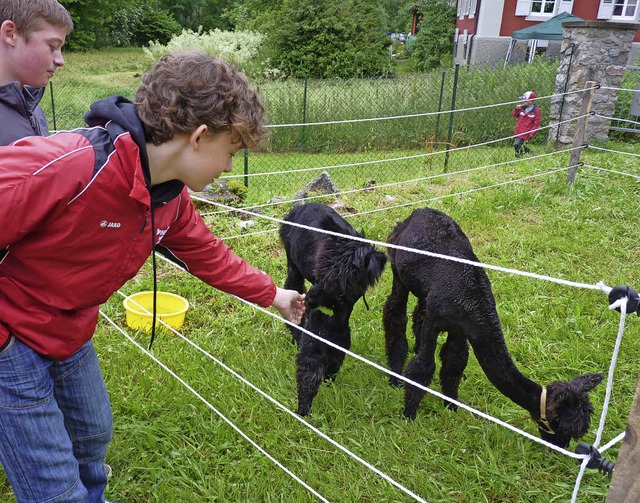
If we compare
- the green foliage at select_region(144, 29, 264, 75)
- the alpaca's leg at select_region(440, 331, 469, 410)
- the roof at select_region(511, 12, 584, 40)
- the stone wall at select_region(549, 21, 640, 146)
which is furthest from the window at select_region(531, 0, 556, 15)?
the alpaca's leg at select_region(440, 331, 469, 410)

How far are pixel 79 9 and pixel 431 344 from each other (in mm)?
36798

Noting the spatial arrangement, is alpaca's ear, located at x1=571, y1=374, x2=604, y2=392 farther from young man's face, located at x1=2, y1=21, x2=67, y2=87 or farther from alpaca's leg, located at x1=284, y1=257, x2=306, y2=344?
young man's face, located at x1=2, y1=21, x2=67, y2=87

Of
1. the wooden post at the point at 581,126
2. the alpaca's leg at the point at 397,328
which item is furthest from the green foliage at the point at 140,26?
the alpaca's leg at the point at 397,328

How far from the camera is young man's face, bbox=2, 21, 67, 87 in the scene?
2397 millimetres

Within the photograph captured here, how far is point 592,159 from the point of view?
30.9 ft

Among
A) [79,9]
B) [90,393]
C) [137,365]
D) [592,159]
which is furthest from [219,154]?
[79,9]

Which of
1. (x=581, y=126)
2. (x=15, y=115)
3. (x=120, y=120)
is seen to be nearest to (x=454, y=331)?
(x=120, y=120)

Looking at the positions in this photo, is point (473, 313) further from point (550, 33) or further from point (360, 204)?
point (550, 33)

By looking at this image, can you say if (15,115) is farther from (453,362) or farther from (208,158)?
(453,362)

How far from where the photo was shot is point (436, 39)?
31.9m

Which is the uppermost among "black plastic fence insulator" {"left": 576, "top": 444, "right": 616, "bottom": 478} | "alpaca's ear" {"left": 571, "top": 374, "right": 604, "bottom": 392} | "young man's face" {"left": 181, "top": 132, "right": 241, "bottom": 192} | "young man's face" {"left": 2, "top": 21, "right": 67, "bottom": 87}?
"young man's face" {"left": 2, "top": 21, "right": 67, "bottom": 87}

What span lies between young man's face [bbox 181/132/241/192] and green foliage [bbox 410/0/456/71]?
31.5m

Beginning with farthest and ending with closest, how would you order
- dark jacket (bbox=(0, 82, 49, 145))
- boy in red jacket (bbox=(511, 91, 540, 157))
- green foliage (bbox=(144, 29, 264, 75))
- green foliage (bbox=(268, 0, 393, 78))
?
green foliage (bbox=(268, 0, 393, 78)), green foliage (bbox=(144, 29, 264, 75)), boy in red jacket (bbox=(511, 91, 540, 157)), dark jacket (bbox=(0, 82, 49, 145))

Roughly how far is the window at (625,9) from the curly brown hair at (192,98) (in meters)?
29.4
